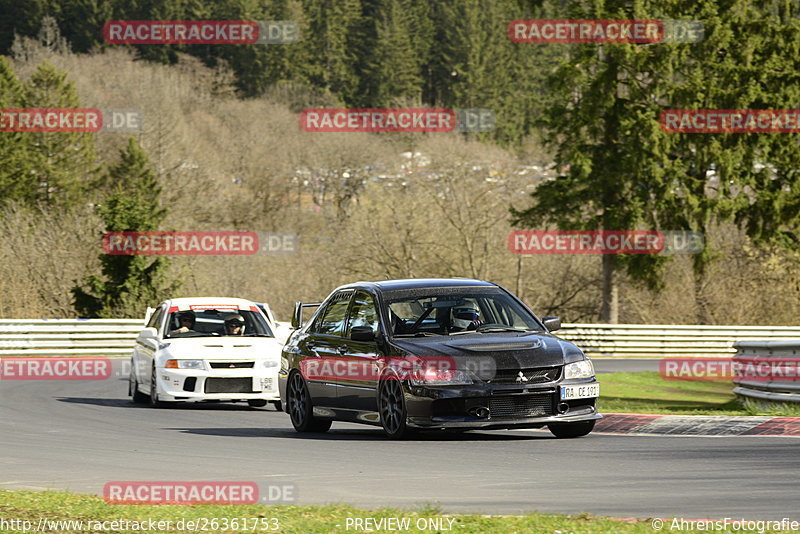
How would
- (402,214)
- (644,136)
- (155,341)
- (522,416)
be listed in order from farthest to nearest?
(402,214) < (644,136) < (155,341) < (522,416)

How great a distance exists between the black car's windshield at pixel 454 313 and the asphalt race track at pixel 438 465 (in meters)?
1.15

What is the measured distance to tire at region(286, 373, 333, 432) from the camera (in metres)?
15.7

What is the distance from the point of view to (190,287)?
2016 inches

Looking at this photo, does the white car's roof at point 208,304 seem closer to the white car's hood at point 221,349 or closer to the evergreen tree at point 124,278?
the white car's hood at point 221,349

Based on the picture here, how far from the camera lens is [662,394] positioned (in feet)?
96.9

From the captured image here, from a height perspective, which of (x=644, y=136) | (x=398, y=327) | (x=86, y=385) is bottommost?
(x=86, y=385)

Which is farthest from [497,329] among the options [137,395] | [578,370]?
[137,395]

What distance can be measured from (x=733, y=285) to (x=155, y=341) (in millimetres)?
33013

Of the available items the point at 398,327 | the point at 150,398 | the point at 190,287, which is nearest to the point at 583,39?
the point at 190,287

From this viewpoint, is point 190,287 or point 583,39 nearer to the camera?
point 583,39

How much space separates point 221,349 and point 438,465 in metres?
8.07

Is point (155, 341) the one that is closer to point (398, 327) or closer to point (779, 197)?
point (398, 327)

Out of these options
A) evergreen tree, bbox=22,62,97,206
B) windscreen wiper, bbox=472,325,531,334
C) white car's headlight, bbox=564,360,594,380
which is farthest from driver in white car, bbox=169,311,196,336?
evergreen tree, bbox=22,62,97,206

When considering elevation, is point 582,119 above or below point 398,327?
above
